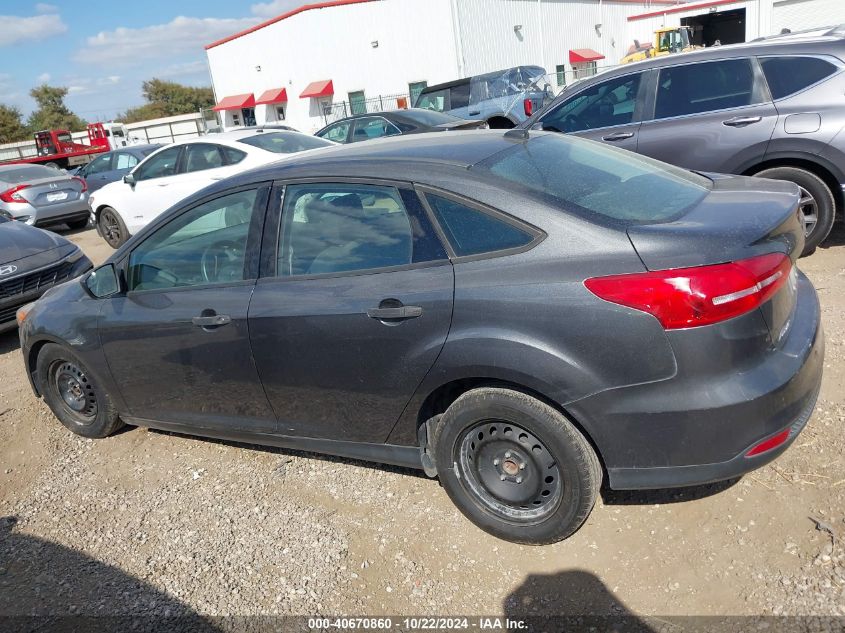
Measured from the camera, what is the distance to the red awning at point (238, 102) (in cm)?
3931

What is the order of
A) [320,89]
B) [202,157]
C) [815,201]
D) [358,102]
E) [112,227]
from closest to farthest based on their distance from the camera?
1. [815,201]
2. [202,157]
3. [112,227]
4. [358,102]
5. [320,89]

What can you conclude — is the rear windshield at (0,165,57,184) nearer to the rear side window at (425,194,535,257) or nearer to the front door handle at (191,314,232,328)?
the front door handle at (191,314,232,328)

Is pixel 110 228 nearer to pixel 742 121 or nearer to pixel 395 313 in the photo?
pixel 742 121

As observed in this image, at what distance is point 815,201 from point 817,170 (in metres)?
0.26

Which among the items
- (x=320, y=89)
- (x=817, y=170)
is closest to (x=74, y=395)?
(x=817, y=170)

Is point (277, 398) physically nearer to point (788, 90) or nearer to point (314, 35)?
point (788, 90)

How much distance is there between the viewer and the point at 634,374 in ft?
7.93

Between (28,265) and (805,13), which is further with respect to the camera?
(805,13)

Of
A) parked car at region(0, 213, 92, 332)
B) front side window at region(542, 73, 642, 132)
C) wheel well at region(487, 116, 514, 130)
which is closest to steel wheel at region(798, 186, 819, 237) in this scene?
front side window at region(542, 73, 642, 132)

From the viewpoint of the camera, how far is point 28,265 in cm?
644

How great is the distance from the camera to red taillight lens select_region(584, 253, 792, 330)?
2.33 meters

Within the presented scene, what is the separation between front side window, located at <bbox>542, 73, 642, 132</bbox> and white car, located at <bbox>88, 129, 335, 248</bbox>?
144 inches

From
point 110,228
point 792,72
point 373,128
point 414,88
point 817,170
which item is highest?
point 414,88

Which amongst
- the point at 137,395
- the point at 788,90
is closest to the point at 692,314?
the point at 137,395
